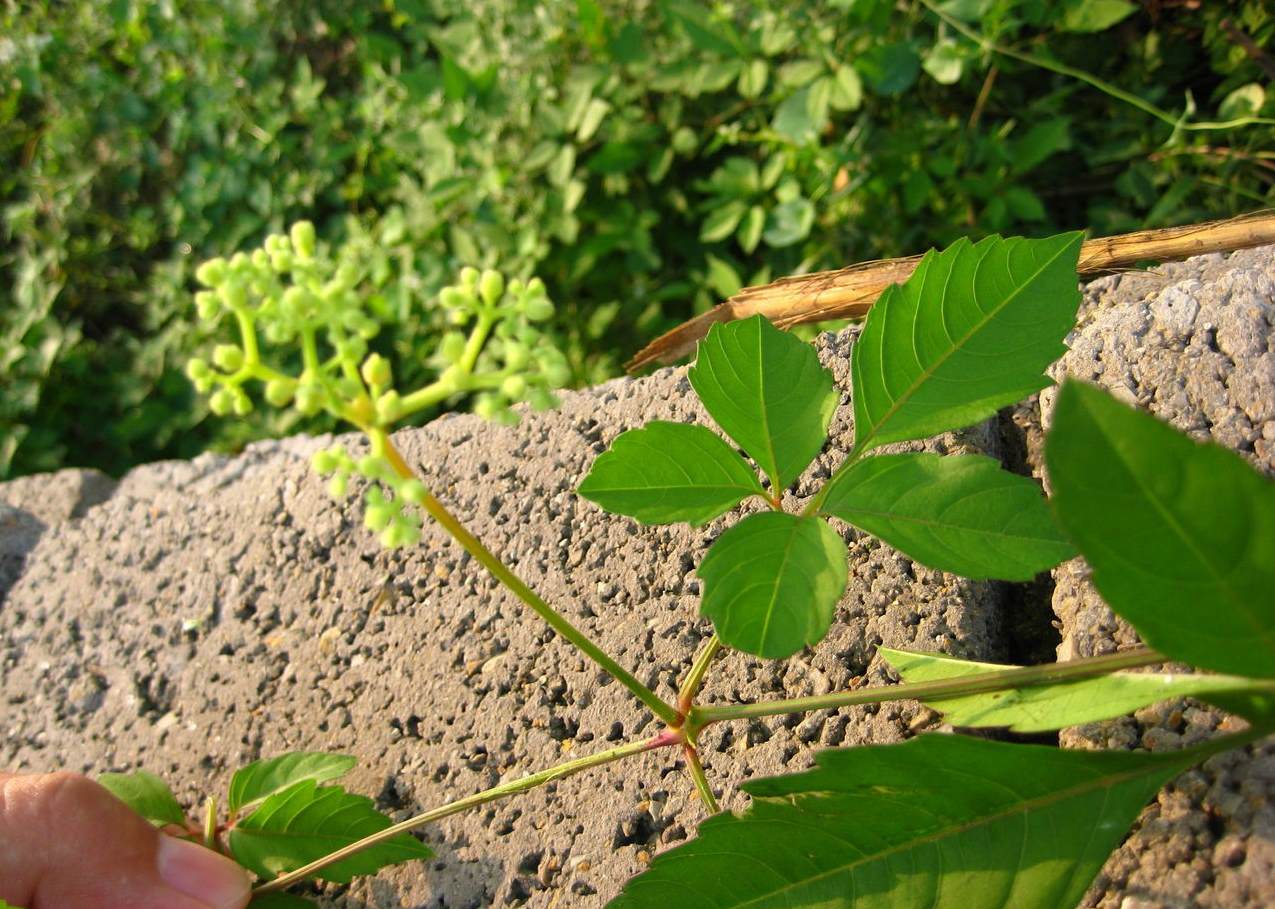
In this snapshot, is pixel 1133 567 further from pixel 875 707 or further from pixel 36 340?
pixel 36 340

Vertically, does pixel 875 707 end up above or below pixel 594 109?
below

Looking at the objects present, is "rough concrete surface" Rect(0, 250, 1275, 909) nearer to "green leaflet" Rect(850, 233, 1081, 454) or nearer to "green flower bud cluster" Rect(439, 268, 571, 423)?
"green leaflet" Rect(850, 233, 1081, 454)

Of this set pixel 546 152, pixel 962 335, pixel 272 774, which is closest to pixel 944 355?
pixel 962 335

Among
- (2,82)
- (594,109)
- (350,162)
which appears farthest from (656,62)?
(2,82)

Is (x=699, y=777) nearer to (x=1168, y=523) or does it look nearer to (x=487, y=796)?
(x=487, y=796)

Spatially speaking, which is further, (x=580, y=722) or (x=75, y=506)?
(x=75, y=506)

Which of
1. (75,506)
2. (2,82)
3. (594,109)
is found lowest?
(75,506)
